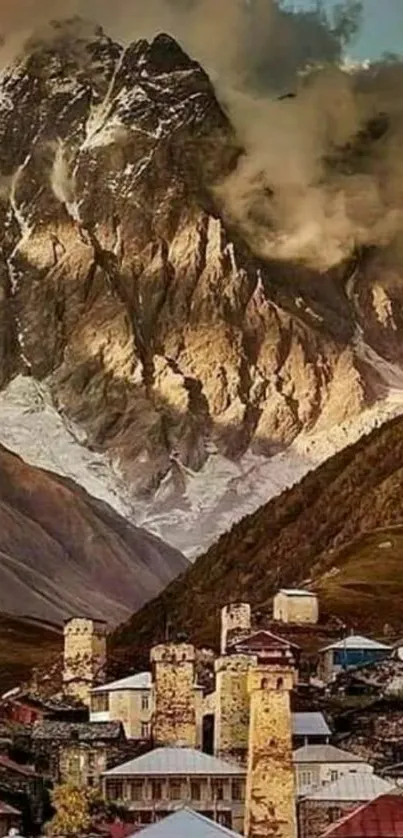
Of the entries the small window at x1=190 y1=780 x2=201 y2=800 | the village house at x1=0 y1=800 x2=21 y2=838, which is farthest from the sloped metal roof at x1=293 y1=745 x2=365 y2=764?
the village house at x1=0 y1=800 x2=21 y2=838

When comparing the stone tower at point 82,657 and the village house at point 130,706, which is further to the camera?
the stone tower at point 82,657

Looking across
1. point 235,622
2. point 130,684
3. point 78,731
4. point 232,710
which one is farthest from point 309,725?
point 235,622

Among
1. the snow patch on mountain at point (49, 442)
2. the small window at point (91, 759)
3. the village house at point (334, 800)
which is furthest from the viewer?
the snow patch on mountain at point (49, 442)

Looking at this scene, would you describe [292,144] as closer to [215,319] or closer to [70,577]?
[215,319]

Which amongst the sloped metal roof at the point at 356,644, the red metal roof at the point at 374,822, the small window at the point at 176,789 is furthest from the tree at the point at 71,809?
the sloped metal roof at the point at 356,644

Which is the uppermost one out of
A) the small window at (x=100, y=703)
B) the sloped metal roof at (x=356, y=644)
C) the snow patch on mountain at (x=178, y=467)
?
the snow patch on mountain at (x=178, y=467)

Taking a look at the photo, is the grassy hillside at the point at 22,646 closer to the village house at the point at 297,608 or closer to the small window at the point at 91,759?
the village house at the point at 297,608
